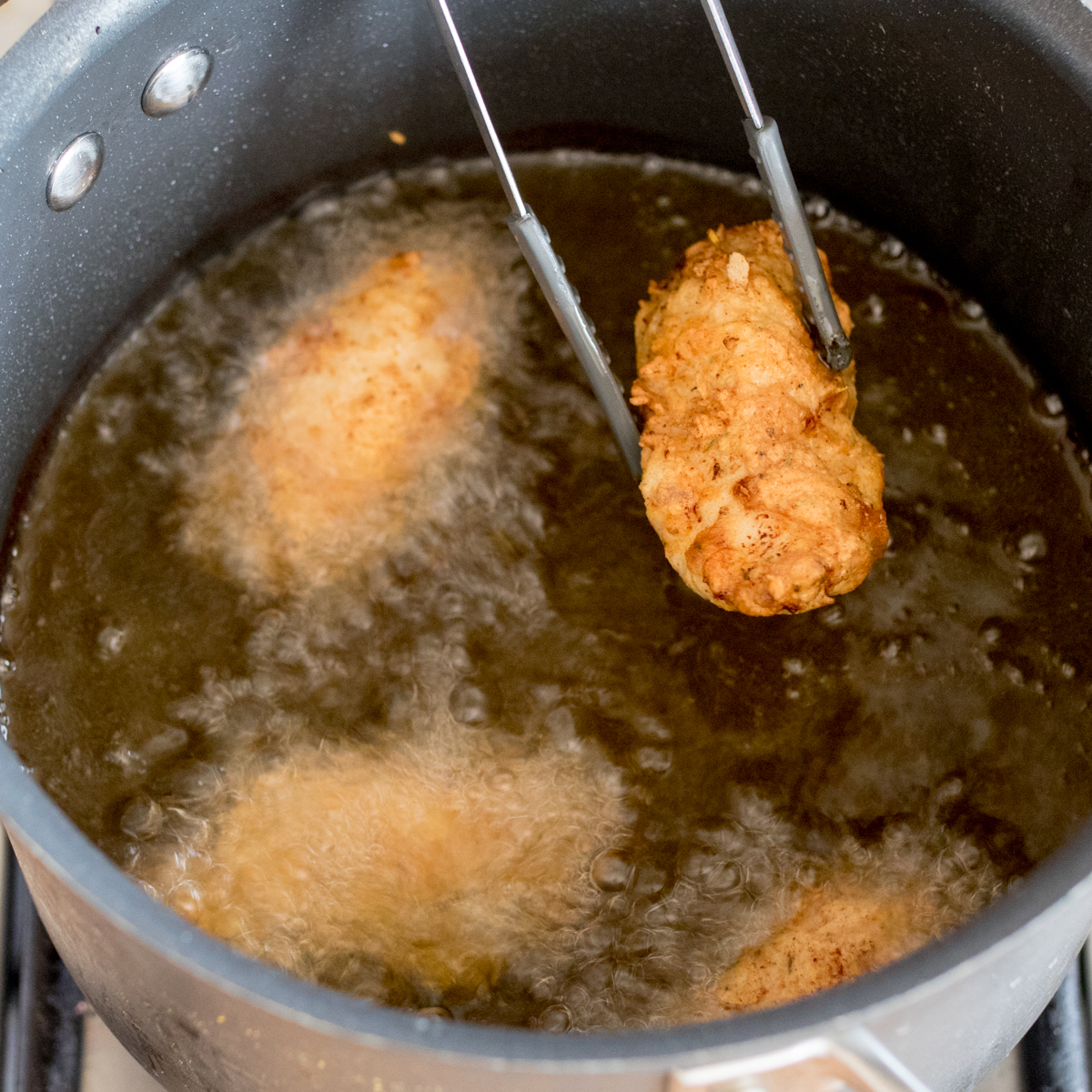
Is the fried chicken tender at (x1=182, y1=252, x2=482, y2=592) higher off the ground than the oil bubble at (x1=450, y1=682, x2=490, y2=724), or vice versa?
the fried chicken tender at (x1=182, y1=252, x2=482, y2=592)

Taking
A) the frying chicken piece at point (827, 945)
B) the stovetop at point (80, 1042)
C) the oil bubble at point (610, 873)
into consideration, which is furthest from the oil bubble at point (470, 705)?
the stovetop at point (80, 1042)

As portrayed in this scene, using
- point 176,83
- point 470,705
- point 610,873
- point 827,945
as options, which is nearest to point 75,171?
point 176,83

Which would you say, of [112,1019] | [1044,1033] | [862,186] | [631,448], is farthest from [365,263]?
[1044,1033]

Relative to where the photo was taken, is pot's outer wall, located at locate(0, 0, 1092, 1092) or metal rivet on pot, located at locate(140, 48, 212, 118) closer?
pot's outer wall, located at locate(0, 0, 1092, 1092)

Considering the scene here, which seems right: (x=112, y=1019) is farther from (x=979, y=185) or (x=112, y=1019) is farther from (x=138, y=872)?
(x=979, y=185)

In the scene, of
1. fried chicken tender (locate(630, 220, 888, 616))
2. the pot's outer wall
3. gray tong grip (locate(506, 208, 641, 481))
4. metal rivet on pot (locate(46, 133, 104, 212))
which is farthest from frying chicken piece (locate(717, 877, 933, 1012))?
metal rivet on pot (locate(46, 133, 104, 212))

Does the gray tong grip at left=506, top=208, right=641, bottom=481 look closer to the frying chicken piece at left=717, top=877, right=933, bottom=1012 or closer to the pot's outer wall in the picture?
the pot's outer wall

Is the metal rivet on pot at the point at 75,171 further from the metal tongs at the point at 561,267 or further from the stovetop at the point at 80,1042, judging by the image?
the stovetop at the point at 80,1042
